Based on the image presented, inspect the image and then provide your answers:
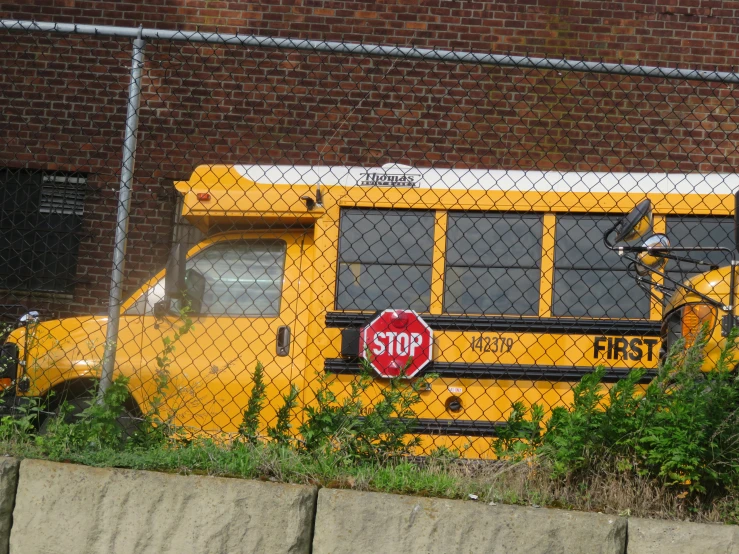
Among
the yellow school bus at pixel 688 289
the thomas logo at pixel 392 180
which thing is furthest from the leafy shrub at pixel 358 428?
the thomas logo at pixel 392 180

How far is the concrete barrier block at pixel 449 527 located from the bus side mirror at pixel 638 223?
2636 mm

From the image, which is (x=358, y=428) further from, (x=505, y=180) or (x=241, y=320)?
(x=505, y=180)

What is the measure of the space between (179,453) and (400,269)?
3.17m

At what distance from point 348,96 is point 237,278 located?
385 cm

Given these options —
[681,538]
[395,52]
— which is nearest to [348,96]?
[395,52]

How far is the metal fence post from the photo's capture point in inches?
165

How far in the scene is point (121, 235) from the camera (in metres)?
4.29

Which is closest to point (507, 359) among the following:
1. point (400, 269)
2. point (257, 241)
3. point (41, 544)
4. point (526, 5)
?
point (400, 269)

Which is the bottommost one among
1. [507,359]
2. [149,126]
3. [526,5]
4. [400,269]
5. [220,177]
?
[507,359]

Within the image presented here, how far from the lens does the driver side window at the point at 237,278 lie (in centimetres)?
655

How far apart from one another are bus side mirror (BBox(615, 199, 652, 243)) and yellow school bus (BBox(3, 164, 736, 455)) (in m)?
0.86

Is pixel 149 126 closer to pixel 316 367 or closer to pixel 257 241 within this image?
pixel 257 241

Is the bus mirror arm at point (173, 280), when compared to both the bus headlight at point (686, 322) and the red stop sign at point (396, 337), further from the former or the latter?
the bus headlight at point (686, 322)

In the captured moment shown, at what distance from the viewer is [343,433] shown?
4.05 metres
